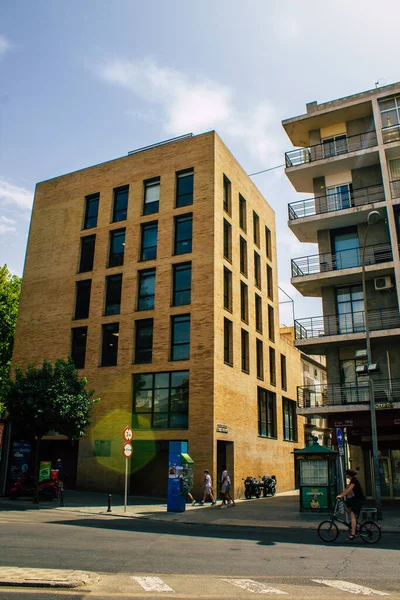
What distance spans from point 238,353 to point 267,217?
44.5 ft

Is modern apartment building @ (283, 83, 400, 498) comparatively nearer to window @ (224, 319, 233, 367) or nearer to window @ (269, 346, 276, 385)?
window @ (224, 319, 233, 367)

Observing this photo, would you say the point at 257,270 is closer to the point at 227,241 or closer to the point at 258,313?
the point at 258,313

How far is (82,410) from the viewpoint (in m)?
22.9

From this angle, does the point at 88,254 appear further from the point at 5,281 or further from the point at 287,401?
the point at 287,401

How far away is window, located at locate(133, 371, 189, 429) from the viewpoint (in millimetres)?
25969

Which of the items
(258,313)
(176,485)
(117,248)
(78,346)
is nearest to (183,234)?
(117,248)

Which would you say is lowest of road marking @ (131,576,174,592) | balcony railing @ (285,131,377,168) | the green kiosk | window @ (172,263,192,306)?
road marking @ (131,576,174,592)

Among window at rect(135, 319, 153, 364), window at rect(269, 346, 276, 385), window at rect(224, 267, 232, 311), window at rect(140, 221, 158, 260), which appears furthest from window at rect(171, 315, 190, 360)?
window at rect(269, 346, 276, 385)

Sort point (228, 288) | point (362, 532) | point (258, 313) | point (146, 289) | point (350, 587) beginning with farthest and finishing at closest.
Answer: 1. point (258, 313)
2. point (228, 288)
3. point (146, 289)
4. point (362, 532)
5. point (350, 587)

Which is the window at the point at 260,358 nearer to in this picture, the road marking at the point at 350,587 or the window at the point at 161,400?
the window at the point at 161,400

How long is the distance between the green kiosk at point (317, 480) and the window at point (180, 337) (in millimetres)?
9038

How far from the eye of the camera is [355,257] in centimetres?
2461

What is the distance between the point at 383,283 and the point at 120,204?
57.3ft

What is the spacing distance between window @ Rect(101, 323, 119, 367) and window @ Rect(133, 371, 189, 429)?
2.28 metres
